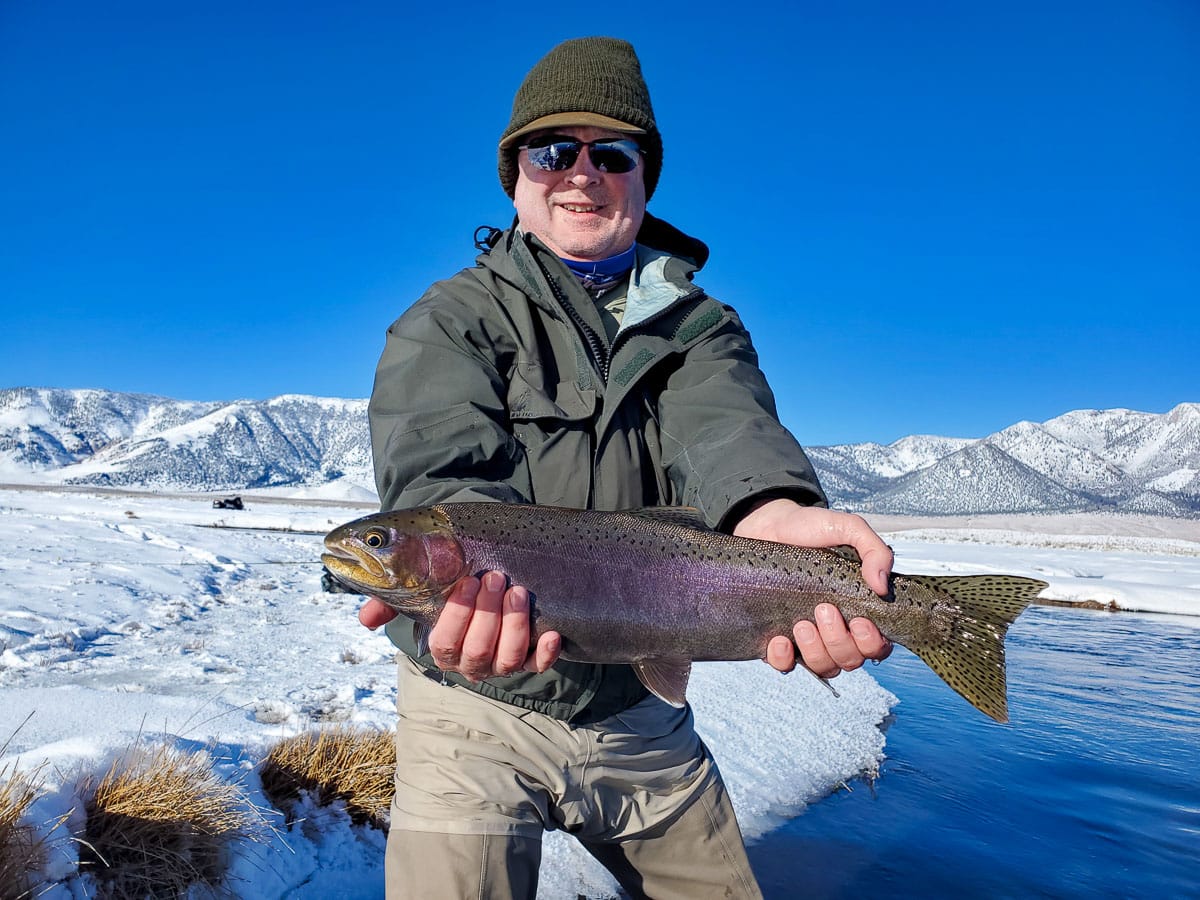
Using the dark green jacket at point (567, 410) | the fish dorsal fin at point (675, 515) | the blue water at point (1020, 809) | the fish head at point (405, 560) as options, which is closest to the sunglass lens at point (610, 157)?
the dark green jacket at point (567, 410)

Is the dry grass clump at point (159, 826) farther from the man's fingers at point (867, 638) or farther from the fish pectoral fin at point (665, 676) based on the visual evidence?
the man's fingers at point (867, 638)

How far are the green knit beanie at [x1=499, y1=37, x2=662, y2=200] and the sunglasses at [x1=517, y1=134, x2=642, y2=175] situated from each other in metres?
0.08

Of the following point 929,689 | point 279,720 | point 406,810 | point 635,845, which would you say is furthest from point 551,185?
point 929,689

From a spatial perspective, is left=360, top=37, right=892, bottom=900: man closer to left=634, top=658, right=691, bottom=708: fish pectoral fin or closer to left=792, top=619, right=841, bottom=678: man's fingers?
left=792, top=619, right=841, bottom=678: man's fingers

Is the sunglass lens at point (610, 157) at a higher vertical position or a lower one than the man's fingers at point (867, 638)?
higher

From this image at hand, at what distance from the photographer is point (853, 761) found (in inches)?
259

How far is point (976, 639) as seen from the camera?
2875 millimetres

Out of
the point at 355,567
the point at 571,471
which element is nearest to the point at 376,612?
the point at 355,567

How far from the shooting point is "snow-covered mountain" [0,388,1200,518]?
10031 cm

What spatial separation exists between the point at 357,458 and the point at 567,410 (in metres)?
178

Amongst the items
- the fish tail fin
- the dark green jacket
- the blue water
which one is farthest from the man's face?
the blue water

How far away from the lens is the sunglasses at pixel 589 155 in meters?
3.12

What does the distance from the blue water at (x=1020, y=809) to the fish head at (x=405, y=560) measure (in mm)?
3227

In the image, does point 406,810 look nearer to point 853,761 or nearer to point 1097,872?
point 1097,872
